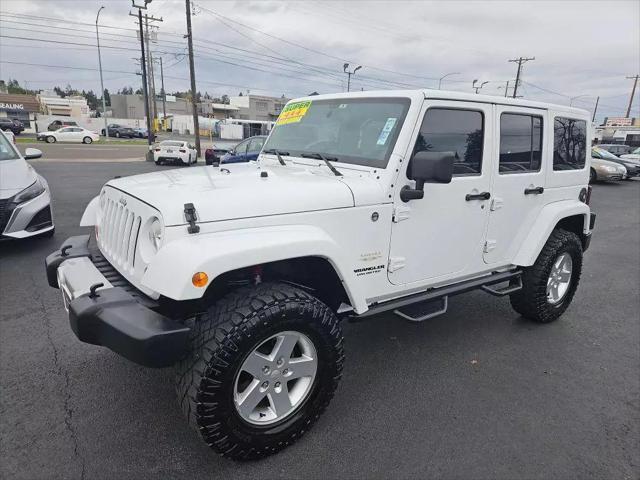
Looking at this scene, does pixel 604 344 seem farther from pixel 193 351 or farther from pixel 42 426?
pixel 42 426

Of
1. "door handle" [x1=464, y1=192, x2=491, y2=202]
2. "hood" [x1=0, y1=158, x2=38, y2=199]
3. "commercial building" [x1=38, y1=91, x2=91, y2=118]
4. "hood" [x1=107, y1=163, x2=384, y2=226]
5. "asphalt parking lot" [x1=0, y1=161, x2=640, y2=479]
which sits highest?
"commercial building" [x1=38, y1=91, x2=91, y2=118]

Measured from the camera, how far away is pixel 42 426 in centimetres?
255

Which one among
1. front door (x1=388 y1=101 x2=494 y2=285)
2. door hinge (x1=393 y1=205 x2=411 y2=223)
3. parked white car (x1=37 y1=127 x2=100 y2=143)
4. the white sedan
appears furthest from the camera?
parked white car (x1=37 y1=127 x2=100 y2=143)

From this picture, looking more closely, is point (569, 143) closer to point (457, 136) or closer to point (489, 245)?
point (489, 245)

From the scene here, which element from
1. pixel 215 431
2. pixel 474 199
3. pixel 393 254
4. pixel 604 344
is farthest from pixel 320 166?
pixel 604 344

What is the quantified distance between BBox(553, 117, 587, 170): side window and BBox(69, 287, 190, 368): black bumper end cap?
3585 mm

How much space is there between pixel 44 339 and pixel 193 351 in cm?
221

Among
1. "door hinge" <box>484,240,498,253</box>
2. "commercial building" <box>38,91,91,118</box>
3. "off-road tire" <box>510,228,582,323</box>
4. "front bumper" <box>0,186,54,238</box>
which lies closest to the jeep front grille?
"door hinge" <box>484,240,498,253</box>

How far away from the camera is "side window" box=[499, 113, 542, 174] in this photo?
3.41 m

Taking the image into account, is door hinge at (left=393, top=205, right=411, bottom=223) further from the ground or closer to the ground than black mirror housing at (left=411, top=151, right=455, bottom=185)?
closer to the ground

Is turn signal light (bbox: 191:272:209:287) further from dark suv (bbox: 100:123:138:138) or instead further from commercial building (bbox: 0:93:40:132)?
commercial building (bbox: 0:93:40:132)

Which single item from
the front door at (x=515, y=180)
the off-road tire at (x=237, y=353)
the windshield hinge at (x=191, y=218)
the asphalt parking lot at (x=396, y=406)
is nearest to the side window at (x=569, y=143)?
the front door at (x=515, y=180)

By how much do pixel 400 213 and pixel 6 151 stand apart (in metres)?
6.13

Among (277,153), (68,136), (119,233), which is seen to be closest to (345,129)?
(277,153)
